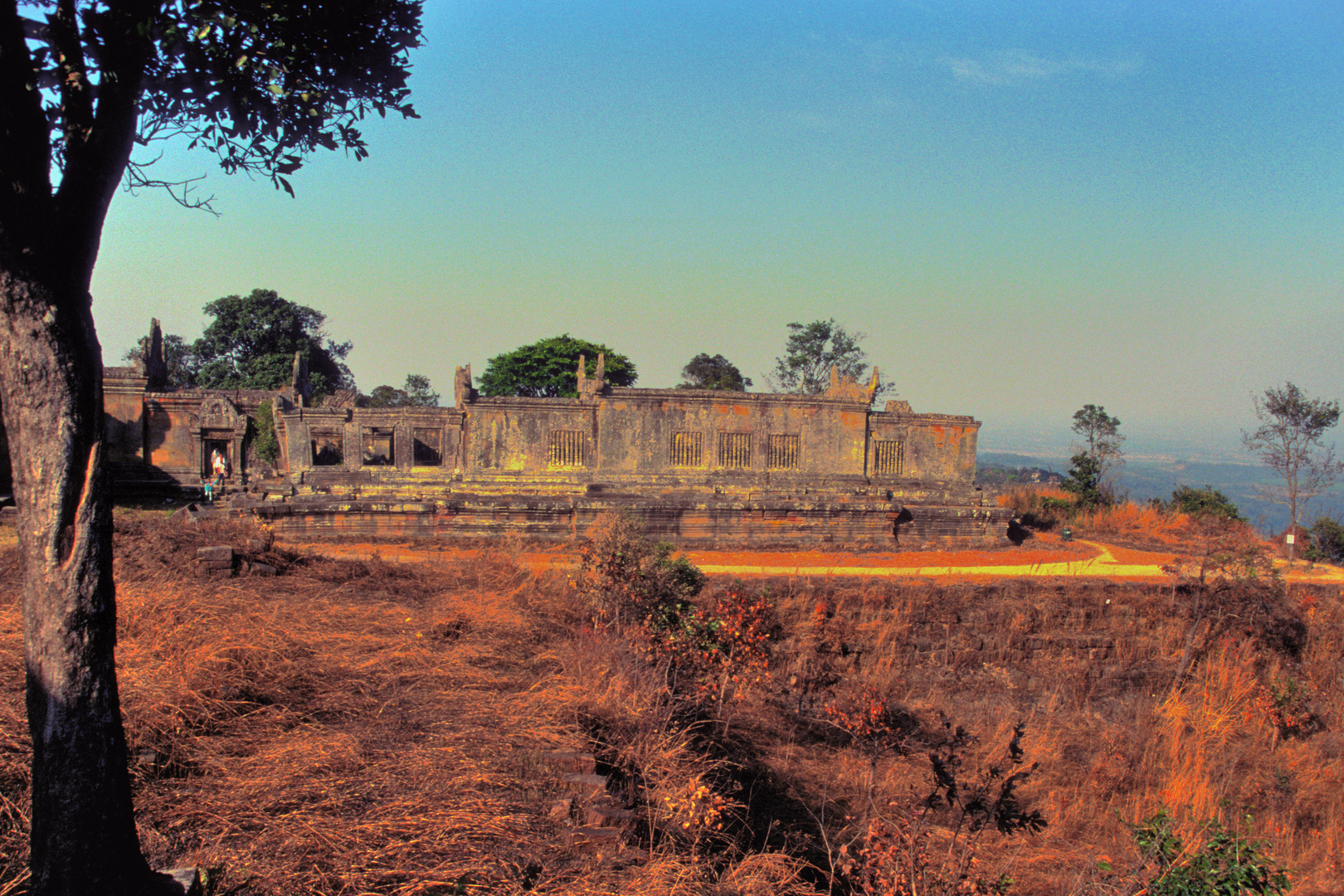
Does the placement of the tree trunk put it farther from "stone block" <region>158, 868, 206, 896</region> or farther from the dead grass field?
the dead grass field

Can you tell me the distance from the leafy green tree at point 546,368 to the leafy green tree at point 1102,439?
2689 centimetres

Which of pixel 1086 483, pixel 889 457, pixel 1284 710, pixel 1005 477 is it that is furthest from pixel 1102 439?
pixel 1005 477

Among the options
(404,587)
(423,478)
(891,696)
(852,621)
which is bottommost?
(891,696)

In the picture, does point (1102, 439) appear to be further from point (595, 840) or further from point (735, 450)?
point (595, 840)

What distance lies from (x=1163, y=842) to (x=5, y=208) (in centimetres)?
714

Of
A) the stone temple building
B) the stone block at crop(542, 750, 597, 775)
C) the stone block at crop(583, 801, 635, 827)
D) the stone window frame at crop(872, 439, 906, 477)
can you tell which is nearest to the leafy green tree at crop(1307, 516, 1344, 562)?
the stone temple building

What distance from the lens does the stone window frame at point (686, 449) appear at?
48.5ft

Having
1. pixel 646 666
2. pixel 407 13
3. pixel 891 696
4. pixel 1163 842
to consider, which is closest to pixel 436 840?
pixel 646 666

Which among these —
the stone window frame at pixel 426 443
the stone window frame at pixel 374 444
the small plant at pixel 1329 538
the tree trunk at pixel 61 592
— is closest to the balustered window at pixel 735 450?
the stone window frame at pixel 426 443

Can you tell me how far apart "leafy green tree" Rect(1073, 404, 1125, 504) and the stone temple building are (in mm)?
12328

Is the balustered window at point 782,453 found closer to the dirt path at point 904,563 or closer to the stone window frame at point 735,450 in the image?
the stone window frame at point 735,450

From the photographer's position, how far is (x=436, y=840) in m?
3.37

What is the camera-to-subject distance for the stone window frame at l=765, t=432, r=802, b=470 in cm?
1523

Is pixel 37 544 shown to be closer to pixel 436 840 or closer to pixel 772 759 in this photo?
pixel 436 840
